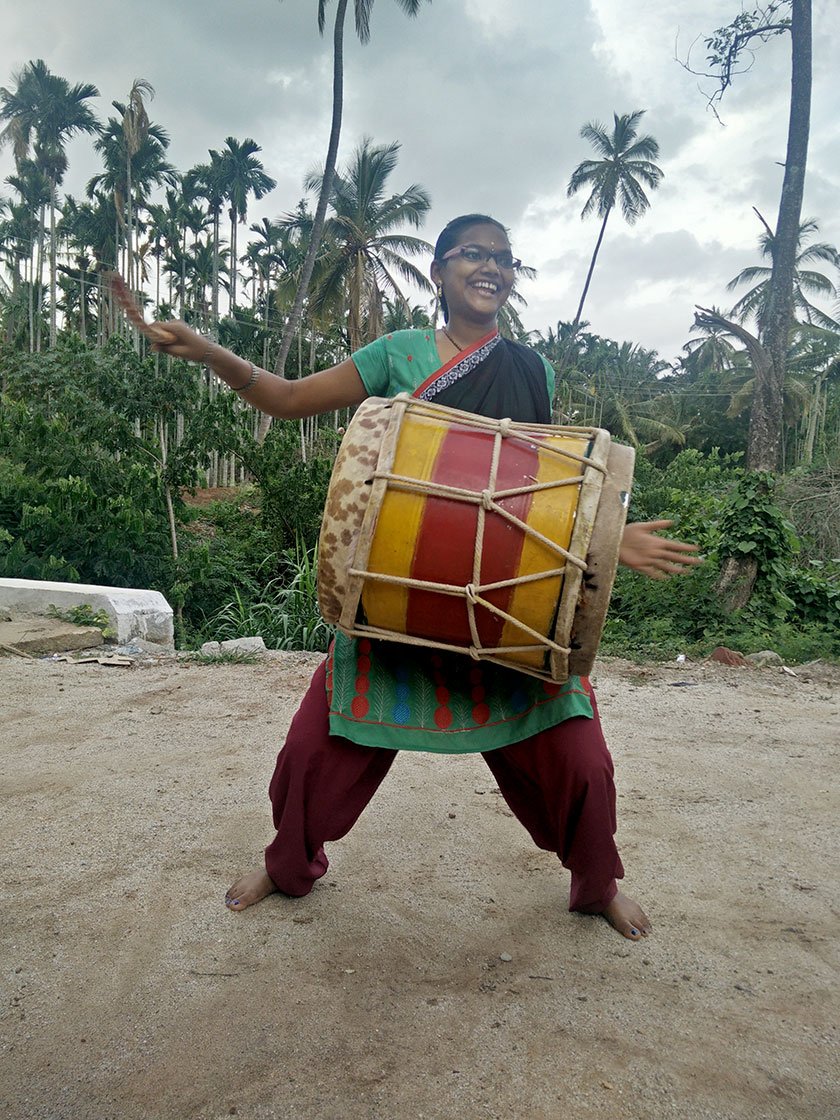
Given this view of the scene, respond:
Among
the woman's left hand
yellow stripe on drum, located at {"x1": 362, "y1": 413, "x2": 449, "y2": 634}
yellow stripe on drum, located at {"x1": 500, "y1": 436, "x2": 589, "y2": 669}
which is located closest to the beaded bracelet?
yellow stripe on drum, located at {"x1": 362, "y1": 413, "x2": 449, "y2": 634}

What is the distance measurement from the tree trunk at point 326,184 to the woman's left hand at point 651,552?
13.3 meters

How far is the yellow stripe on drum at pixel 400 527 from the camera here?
158 cm

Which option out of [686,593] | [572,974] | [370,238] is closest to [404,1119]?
[572,974]

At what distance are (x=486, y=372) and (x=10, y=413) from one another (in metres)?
8.33

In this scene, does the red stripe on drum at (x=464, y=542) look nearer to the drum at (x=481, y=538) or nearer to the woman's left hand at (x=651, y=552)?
the drum at (x=481, y=538)

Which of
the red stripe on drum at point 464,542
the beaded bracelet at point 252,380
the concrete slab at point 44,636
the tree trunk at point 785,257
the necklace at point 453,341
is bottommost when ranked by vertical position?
the concrete slab at point 44,636

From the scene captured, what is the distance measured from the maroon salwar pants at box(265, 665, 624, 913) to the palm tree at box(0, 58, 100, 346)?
2709 cm

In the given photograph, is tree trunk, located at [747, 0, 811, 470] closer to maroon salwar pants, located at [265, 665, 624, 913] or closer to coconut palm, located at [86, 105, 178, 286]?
maroon salwar pants, located at [265, 665, 624, 913]

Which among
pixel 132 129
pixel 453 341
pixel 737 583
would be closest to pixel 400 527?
pixel 453 341

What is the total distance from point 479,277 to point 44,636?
14.2ft

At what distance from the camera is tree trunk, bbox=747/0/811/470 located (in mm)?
8047

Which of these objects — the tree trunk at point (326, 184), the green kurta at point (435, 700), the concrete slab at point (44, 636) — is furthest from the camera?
the tree trunk at point (326, 184)

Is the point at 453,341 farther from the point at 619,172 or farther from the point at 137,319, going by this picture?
the point at 619,172

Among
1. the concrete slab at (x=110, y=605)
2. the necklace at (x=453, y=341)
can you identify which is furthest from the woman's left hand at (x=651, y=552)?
the concrete slab at (x=110, y=605)
